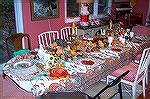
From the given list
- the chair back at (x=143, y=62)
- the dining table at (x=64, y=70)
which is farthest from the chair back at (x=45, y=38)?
the chair back at (x=143, y=62)

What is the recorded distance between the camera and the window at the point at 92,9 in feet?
13.8

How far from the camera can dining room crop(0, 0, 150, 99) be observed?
5.52ft

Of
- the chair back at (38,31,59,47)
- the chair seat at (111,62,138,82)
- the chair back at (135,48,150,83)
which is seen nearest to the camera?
the chair back at (135,48,150,83)

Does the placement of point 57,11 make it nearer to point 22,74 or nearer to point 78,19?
point 78,19

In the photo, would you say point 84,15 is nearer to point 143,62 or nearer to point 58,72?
point 143,62

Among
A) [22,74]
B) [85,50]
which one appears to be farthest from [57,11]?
[22,74]

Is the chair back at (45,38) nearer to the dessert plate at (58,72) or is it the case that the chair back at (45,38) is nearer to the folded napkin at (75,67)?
the folded napkin at (75,67)

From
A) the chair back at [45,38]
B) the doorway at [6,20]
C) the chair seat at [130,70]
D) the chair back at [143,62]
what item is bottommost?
the chair seat at [130,70]

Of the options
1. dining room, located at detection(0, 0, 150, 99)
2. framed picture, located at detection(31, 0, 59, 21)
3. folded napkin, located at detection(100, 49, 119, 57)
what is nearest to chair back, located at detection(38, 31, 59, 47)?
dining room, located at detection(0, 0, 150, 99)

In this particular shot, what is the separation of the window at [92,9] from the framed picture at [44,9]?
1.09 feet

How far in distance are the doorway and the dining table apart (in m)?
1.39

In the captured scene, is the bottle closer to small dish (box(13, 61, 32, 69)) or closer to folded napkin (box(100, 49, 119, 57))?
folded napkin (box(100, 49, 119, 57))

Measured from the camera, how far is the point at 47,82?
1612 mm

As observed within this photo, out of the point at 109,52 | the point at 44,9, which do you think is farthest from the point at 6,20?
the point at 109,52
